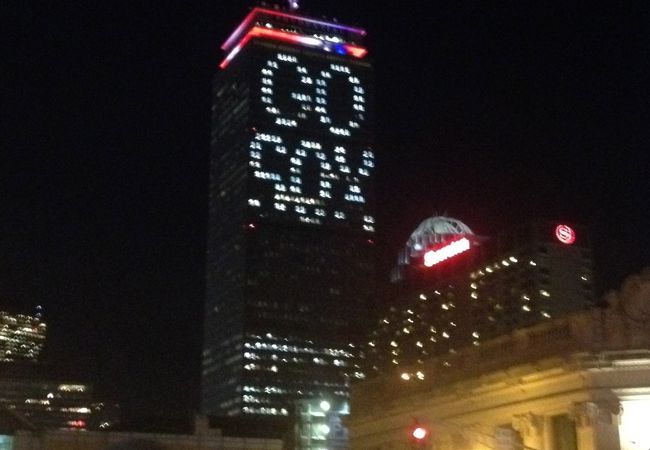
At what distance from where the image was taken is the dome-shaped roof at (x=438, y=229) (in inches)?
7426

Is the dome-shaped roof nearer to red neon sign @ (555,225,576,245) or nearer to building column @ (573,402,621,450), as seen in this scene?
red neon sign @ (555,225,576,245)

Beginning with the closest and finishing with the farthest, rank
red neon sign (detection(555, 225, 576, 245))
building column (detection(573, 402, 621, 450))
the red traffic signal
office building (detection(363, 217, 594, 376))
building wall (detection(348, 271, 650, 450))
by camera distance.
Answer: the red traffic signal
building column (detection(573, 402, 621, 450))
building wall (detection(348, 271, 650, 450))
office building (detection(363, 217, 594, 376))
red neon sign (detection(555, 225, 576, 245))

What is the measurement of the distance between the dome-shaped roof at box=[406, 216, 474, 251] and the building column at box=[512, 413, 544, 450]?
153 meters

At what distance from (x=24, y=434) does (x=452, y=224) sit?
127290mm

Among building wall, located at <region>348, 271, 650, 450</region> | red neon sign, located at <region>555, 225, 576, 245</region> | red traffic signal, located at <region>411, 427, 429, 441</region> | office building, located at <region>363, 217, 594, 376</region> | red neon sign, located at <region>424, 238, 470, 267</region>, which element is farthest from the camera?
red neon sign, located at <region>424, 238, 470, 267</region>

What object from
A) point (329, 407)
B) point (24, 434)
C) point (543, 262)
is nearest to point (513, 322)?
point (543, 262)

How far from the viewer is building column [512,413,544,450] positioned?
34094 mm

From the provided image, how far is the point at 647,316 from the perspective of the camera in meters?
32.3

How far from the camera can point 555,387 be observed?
33.6 meters

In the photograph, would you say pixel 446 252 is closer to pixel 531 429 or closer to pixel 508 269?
pixel 508 269

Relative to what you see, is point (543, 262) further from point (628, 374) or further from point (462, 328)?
point (628, 374)

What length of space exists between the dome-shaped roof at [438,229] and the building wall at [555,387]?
489 ft

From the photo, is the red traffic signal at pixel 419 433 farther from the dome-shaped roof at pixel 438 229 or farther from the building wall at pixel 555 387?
the dome-shaped roof at pixel 438 229

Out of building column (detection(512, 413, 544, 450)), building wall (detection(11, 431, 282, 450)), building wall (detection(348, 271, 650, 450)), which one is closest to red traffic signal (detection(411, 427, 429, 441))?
building wall (detection(348, 271, 650, 450))
